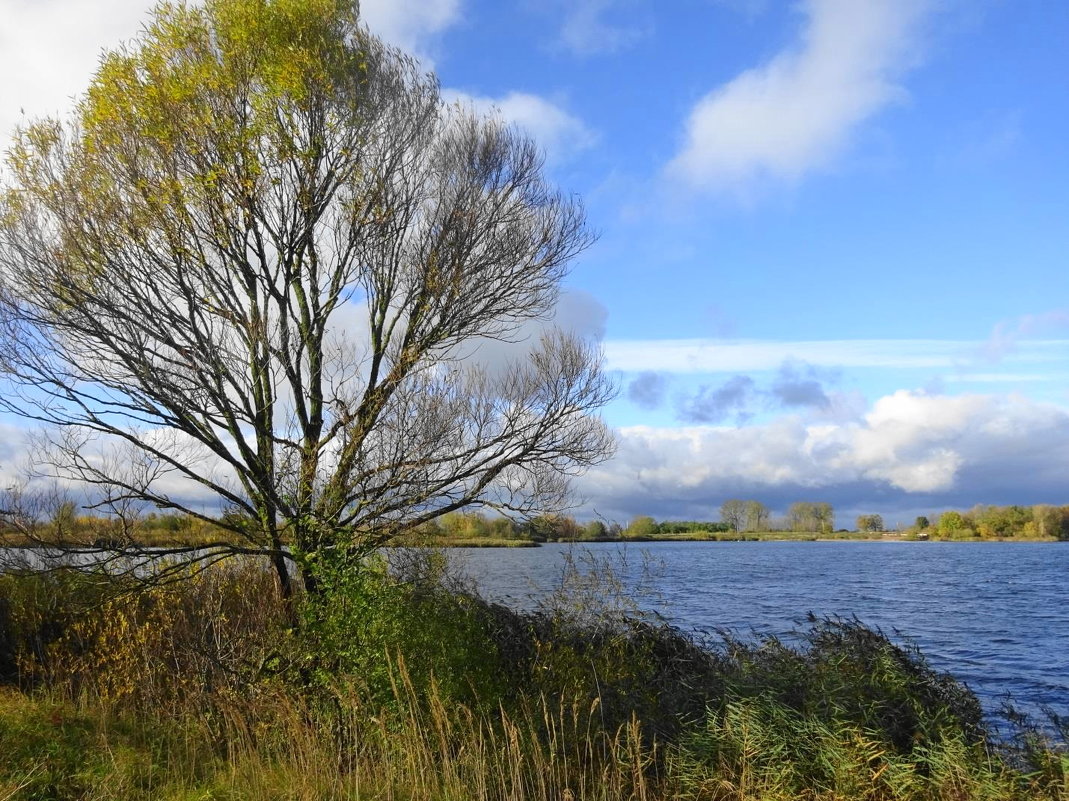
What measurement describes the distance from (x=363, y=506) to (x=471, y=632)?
2399 mm

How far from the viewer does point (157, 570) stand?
11648 millimetres

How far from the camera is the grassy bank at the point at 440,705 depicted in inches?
300

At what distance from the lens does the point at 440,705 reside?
6762 millimetres

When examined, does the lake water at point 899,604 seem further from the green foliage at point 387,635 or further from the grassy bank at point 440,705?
the green foliage at point 387,635

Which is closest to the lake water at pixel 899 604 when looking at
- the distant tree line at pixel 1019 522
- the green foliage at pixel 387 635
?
the green foliage at pixel 387 635

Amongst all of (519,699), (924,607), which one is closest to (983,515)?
(924,607)

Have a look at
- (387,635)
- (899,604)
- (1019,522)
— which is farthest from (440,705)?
(1019,522)

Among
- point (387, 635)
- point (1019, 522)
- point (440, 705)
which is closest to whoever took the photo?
point (440, 705)

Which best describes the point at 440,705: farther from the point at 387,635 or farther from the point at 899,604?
the point at 899,604

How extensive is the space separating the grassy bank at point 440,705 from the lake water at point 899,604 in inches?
85.9

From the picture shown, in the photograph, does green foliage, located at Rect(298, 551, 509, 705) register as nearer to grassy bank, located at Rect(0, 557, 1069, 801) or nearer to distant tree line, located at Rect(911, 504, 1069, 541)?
grassy bank, located at Rect(0, 557, 1069, 801)

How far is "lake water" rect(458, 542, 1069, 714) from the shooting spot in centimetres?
1504

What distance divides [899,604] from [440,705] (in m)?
24.8

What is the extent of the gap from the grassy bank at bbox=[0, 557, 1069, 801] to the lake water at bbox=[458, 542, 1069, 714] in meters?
2.18
